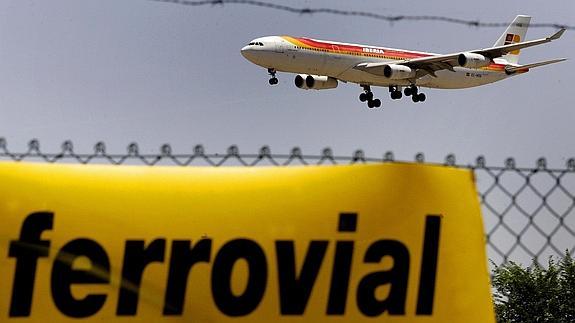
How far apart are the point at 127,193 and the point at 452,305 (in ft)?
3.48

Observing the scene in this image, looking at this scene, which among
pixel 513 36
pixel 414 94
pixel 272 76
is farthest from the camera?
pixel 513 36

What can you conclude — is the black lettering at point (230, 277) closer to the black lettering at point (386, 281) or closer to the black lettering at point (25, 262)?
the black lettering at point (386, 281)

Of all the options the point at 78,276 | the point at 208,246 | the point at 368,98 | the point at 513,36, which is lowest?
the point at 78,276

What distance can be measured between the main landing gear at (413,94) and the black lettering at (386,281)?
48.4 meters

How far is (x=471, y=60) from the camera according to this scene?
47.8 meters

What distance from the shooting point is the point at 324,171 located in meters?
3.48

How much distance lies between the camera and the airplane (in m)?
46.2

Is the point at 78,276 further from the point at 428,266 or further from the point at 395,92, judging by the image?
the point at 395,92

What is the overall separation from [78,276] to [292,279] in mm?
621

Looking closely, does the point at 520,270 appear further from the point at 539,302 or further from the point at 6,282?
the point at 6,282

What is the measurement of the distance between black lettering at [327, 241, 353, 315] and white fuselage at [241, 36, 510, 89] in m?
42.5

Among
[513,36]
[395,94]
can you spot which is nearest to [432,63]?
[395,94]

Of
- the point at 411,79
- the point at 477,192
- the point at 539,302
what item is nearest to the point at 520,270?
the point at 539,302

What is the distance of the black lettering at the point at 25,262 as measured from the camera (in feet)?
10.8
